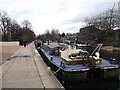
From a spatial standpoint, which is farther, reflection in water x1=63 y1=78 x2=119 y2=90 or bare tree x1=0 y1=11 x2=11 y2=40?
bare tree x1=0 y1=11 x2=11 y2=40

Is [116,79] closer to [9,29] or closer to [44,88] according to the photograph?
[44,88]

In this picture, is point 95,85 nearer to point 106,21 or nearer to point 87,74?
point 87,74

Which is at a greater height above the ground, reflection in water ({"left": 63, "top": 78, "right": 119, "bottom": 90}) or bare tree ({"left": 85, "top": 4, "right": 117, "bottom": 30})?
bare tree ({"left": 85, "top": 4, "right": 117, "bottom": 30})

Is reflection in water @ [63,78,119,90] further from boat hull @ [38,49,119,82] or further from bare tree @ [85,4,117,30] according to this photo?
bare tree @ [85,4,117,30]

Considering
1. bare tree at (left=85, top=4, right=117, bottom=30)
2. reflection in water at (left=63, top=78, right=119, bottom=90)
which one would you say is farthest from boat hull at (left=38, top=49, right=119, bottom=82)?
bare tree at (left=85, top=4, right=117, bottom=30)

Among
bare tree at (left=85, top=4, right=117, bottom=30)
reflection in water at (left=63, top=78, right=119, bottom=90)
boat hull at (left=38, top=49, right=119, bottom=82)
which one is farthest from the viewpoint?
bare tree at (left=85, top=4, right=117, bottom=30)

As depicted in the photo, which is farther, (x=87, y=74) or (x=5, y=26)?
(x=5, y=26)

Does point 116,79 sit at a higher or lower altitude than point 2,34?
lower

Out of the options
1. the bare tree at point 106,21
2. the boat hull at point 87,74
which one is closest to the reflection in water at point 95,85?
the boat hull at point 87,74

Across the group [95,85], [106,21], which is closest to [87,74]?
[95,85]

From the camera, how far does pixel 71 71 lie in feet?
23.5

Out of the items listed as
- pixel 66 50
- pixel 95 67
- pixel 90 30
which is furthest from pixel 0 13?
pixel 95 67

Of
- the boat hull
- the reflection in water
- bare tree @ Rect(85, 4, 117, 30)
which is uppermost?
bare tree @ Rect(85, 4, 117, 30)

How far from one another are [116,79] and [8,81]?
6.45 meters
